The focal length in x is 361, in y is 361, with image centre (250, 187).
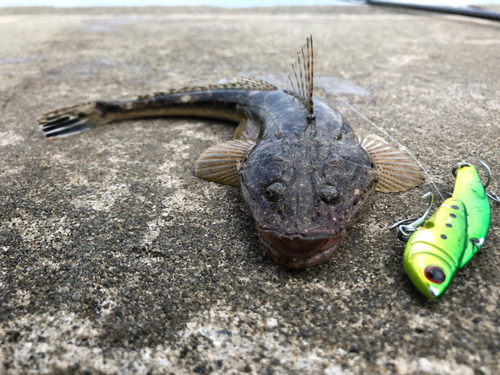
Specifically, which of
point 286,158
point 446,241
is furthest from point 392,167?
point 446,241

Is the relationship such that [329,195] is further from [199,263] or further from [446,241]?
[199,263]

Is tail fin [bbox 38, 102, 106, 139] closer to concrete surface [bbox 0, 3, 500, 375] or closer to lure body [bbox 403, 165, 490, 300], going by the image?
concrete surface [bbox 0, 3, 500, 375]

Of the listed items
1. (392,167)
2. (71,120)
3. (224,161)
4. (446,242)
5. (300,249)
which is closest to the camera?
(446,242)

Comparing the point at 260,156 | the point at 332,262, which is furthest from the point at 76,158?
the point at 332,262

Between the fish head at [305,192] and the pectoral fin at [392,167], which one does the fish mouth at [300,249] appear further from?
the pectoral fin at [392,167]

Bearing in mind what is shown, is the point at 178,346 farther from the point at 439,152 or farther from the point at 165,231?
the point at 439,152

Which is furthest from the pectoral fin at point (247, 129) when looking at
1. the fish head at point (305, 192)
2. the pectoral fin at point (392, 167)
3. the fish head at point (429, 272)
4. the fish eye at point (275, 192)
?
the fish head at point (429, 272)
